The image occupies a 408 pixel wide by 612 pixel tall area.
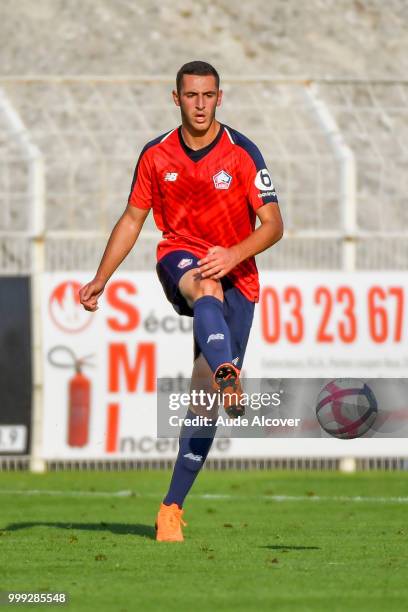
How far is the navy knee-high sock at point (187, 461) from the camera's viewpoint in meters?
8.46

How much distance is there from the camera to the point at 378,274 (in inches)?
609

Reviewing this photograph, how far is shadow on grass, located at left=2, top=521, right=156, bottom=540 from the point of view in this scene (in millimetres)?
9234

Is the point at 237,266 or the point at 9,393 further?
the point at 9,393

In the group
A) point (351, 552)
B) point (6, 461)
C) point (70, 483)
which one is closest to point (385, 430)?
point (351, 552)

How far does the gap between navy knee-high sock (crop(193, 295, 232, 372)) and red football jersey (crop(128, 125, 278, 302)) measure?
426mm

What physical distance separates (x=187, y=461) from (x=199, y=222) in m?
1.36

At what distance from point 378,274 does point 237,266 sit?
7.29 meters

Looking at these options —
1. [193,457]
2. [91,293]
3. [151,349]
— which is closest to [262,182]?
[91,293]

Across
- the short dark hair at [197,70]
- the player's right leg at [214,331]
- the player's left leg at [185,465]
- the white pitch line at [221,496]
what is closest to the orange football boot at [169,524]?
the player's left leg at [185,465]

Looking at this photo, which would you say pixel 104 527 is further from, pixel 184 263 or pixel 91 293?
pixel 184 263

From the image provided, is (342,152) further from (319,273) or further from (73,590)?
(73,590)

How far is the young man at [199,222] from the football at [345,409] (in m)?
0.54

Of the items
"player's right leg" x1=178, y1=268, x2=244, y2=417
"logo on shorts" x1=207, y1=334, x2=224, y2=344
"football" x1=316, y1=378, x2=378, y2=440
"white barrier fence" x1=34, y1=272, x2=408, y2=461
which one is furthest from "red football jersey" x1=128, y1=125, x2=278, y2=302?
"white barrier fence" x1=34, y1=272, x2=408, y2=461

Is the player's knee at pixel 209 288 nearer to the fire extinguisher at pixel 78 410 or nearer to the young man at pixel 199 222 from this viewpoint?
the young man at pixel 199 222
